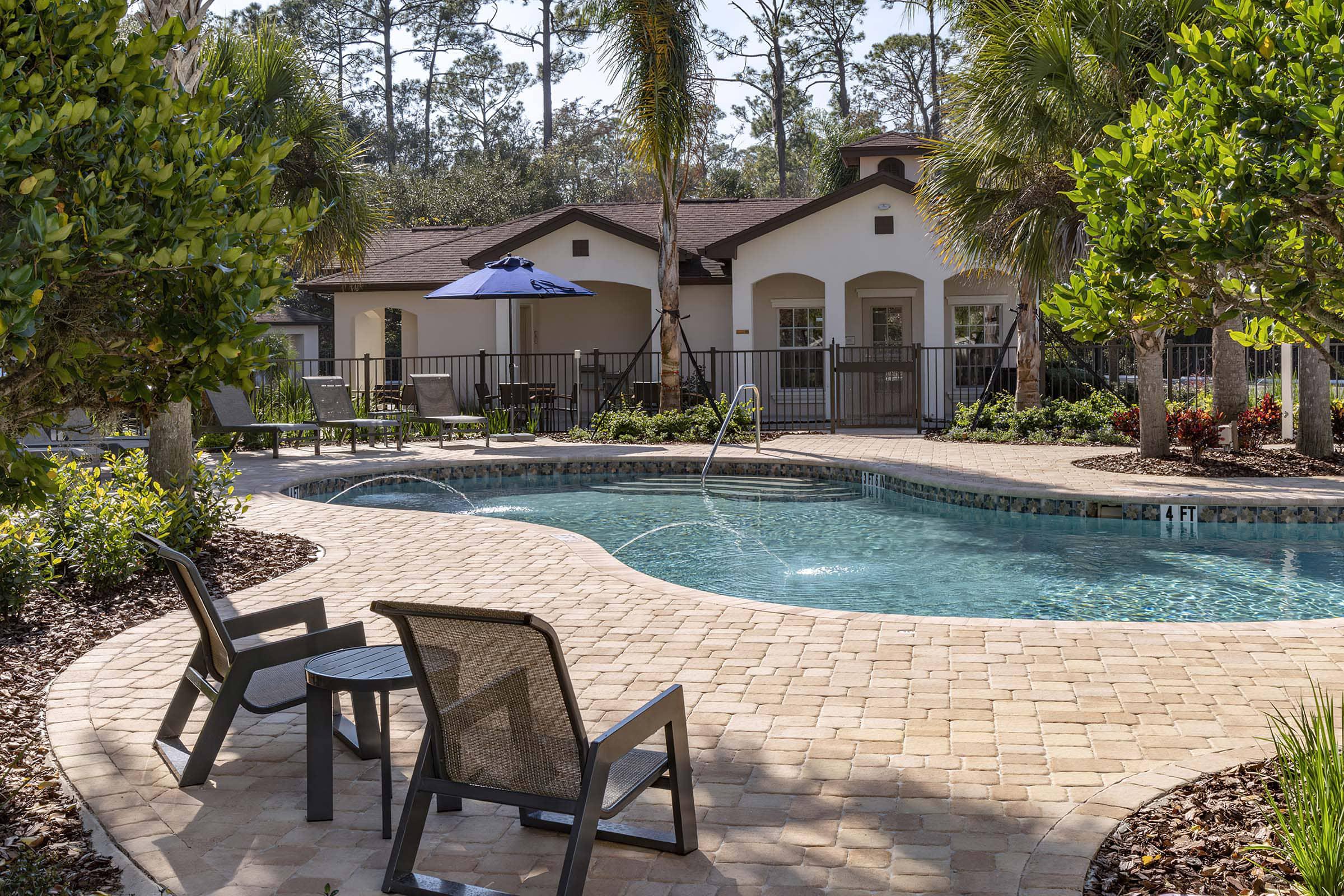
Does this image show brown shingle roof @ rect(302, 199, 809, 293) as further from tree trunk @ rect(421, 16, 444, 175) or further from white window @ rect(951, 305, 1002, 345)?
tree trunk @ rect(421, 16, 444, 175)

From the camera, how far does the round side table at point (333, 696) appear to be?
142 inches

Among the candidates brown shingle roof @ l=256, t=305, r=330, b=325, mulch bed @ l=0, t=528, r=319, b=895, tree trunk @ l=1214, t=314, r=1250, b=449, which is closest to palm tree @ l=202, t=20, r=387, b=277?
mulch bed @ l=0, t=528, r=319, b=895

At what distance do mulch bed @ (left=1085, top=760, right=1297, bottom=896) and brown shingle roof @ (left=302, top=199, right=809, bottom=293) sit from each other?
57.7 ft

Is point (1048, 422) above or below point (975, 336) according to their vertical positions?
below

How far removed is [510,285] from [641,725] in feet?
48.3

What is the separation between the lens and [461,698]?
3123 millimetres

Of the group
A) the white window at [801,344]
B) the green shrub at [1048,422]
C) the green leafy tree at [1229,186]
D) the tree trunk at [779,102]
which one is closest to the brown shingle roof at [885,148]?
the white window at [801,344]

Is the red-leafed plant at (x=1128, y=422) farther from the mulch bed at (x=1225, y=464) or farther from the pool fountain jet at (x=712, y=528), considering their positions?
the pool fountain jet at (x=712, y=528)

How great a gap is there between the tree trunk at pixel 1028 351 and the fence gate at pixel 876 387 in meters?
1.65

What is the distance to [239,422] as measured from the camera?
598 inches

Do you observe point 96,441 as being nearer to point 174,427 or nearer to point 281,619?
point 174,427

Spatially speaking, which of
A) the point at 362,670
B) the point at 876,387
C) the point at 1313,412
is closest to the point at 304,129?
the point at 876,387

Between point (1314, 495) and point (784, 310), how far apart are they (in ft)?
42.4

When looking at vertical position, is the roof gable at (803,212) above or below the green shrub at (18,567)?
above
